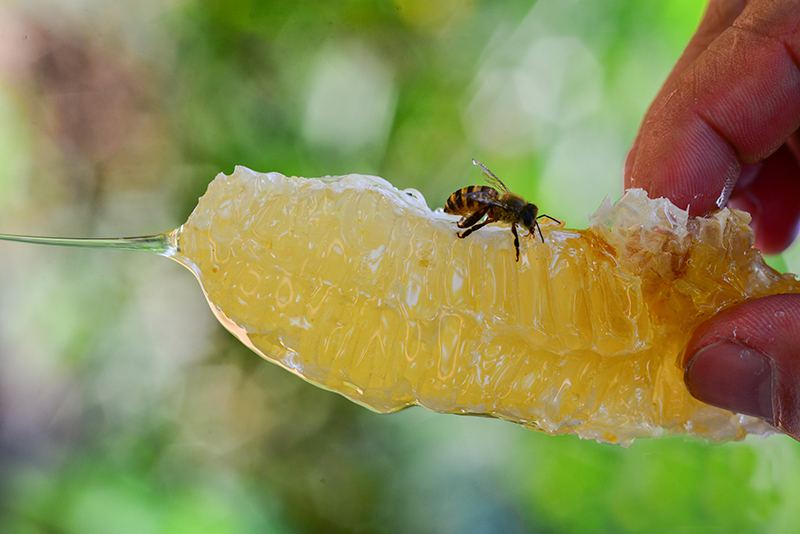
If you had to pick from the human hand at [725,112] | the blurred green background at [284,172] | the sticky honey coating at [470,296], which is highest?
the human hand at [725,112]

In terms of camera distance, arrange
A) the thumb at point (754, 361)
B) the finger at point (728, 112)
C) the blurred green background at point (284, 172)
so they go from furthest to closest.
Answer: the blurred green background at point (284, 172) → the finger at point (728, 112) → the thumb at point (754, 361)

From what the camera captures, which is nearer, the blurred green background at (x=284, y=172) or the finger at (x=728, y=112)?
the finger at (x=728, y=112)

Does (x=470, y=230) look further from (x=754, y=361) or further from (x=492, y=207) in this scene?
(x=754, y=361)

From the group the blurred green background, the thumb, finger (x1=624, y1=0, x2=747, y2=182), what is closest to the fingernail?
the thumb

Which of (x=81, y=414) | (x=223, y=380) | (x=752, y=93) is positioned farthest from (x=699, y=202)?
(x=81, y=414)

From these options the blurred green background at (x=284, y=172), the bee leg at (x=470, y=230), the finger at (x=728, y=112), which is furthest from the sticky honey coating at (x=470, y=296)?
the blurred green background at (x=284, y=172)

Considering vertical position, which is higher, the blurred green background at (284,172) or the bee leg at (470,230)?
the bee leg at (470,230)

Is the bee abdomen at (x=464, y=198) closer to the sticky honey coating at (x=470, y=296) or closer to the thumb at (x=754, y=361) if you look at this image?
the sticky honey coating at (x=470, y=296)
